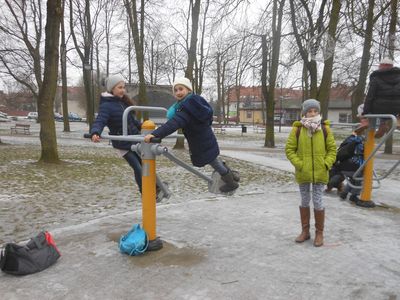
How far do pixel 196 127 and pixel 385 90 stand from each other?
3151 millimetres

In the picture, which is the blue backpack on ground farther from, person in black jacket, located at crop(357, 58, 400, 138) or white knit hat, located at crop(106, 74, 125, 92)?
person in black jacket, located at crop(357, 58, 400, 138)

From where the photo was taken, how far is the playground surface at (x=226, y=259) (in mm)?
2934

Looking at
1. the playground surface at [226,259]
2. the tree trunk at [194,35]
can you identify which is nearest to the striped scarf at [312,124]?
the playground surface at [226,259]

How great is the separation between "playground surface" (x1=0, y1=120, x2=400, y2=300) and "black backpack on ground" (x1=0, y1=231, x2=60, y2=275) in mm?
66

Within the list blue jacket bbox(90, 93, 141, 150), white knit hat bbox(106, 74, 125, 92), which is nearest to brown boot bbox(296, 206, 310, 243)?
blue jacket bbox(90, 93, 141, 150)

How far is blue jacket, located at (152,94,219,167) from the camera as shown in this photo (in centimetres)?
345

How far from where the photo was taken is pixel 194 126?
3.69 m

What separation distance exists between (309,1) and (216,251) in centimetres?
1232

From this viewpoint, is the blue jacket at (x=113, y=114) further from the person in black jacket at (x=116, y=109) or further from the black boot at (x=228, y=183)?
the black boot at (x=228, y=183)

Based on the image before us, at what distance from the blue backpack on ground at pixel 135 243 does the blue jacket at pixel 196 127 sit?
870 mm

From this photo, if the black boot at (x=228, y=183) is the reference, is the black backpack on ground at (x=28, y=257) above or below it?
below

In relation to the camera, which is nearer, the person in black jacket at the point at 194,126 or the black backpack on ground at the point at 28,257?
the black backpack on ground at the point at 28,257

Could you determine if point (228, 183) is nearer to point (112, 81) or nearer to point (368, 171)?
point (112, 81)

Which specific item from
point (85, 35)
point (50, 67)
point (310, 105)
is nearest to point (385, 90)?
point (310, 105)
